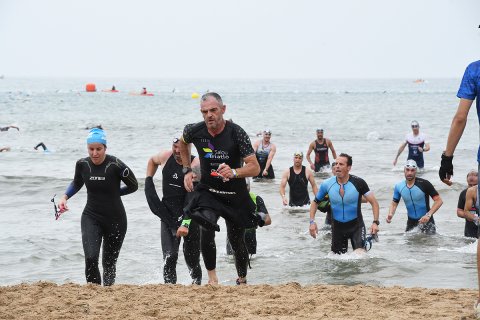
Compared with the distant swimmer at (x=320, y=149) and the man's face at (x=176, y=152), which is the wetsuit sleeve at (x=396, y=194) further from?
the distant swimmer at (x=320, y=149)

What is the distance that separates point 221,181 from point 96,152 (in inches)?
58.8

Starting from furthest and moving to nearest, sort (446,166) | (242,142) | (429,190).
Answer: (429,190) → (242,142) → (446,166)

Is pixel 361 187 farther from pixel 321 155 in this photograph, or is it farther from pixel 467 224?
pixel 321 155

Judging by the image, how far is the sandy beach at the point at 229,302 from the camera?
20.0 feet

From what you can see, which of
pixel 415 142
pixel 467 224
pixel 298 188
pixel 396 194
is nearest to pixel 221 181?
pixel 396 194

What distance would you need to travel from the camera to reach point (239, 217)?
23.9ft

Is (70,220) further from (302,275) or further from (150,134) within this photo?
(150,134)

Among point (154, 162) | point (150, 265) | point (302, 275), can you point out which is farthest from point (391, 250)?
point (154, 162)

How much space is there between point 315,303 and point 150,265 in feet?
18.8

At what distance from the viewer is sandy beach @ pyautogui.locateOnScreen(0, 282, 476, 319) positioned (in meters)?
6.10

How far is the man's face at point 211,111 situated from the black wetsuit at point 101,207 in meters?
1.50

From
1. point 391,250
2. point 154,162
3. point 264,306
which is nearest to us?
point 264,306

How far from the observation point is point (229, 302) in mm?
6613

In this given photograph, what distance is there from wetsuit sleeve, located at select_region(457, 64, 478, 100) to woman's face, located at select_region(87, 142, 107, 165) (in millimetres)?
3909
